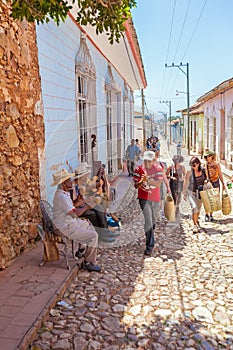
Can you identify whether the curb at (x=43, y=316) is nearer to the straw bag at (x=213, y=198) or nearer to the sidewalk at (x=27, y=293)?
the sidewalk at (x=27, y=293)

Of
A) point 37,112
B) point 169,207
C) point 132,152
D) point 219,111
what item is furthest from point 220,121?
point 37,112

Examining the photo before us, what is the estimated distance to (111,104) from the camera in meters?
11.3

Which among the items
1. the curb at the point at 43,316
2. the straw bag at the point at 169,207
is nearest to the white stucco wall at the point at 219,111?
the straw bag at the point at 169,207

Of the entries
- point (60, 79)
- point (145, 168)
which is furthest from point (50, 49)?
point (145, 168)

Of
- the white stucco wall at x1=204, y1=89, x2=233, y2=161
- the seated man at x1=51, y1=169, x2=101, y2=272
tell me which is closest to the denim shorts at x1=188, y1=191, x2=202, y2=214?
the seated man at x1=51, y1=169, x2=101, y2=272

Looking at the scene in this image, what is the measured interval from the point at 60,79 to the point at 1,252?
2967 millimetres

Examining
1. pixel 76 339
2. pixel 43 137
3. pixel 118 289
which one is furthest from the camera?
pixel 43 137

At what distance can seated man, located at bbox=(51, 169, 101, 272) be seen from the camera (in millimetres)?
4113

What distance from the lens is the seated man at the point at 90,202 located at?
509cm

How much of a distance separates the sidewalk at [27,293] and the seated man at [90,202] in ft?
2.79

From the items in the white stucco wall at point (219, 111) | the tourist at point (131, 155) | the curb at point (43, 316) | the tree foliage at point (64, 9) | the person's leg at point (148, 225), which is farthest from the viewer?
the white stucco wall at point (219, 111)

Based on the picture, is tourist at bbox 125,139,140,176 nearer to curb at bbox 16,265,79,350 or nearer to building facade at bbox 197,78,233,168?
building facade at bbox 197,78,233,168

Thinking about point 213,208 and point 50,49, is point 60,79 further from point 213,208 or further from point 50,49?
point 213,208

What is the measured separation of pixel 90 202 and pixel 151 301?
6.07ft
